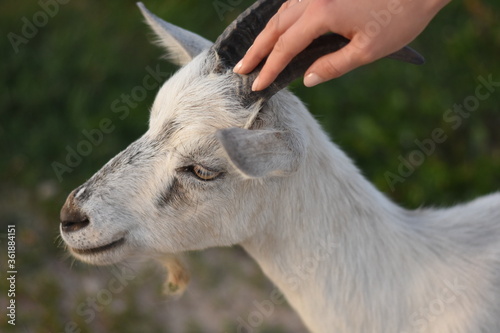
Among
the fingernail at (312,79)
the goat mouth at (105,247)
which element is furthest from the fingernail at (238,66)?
the goat mouth at (105,247)

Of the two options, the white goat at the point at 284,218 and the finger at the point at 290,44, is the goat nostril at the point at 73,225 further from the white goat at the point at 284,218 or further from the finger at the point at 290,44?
the finger at the point at 290,44

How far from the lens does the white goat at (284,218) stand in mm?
2295

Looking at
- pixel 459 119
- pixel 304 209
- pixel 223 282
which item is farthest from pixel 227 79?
pixel 459 119

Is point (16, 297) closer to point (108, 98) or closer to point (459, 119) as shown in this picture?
point (108, 98)

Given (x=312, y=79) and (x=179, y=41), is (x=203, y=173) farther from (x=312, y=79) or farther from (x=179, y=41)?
(x=179, y=41)

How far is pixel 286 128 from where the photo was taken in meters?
2.29

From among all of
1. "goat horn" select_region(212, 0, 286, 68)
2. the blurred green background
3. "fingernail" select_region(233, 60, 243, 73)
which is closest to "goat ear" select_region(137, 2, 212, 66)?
"goat horn" select_region(212, 0, 286, 68)

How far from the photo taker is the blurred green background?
13.7 ft

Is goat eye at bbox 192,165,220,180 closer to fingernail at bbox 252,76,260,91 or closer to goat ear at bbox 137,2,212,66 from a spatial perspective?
fingernail at bbox 252,76,260,91

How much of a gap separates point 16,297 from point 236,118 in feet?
8.65

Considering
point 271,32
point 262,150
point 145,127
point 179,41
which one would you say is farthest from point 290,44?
point 145,127

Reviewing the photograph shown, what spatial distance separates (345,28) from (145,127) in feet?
11.1

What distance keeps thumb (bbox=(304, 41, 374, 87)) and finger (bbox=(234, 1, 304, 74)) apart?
0.15 metres

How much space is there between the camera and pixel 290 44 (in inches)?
76.5
